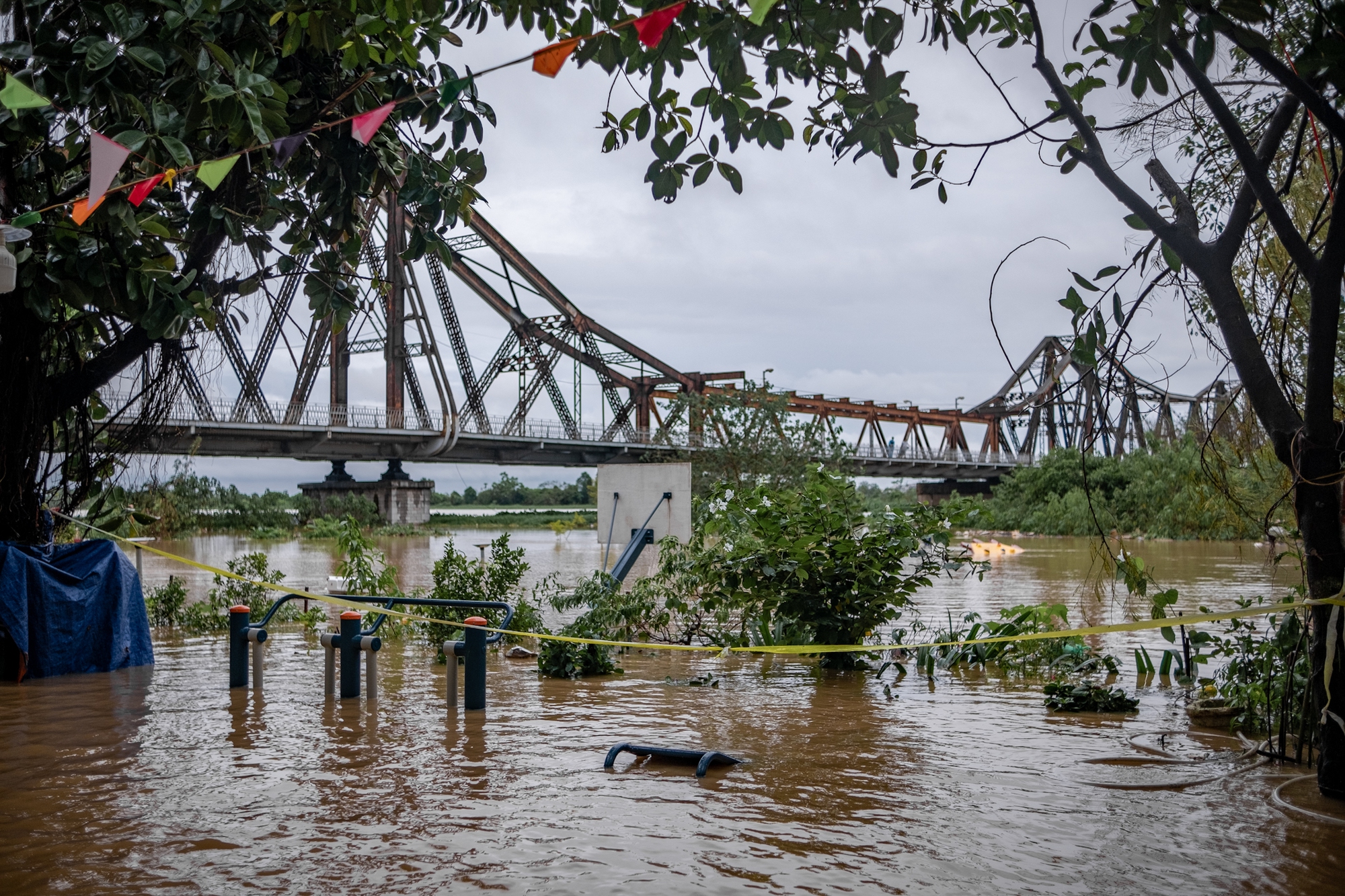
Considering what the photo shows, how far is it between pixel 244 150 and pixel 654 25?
74.3 inches

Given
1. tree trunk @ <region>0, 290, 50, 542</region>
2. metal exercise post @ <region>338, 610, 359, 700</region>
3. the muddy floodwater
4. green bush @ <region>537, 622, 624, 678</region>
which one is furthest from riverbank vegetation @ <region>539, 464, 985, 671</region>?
tree trunk @ <region>0, 290, 50, 542</region>

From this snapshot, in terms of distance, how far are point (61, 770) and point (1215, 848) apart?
4.27 meters

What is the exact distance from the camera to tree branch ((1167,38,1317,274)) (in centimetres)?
360

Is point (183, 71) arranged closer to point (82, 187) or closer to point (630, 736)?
point (82, 187)

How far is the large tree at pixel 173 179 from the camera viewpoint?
461 cm

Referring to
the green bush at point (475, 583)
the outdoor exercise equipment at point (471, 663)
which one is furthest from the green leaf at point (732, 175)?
the green bush at point (475, 583)

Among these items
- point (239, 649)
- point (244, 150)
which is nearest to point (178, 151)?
point (244, 150)

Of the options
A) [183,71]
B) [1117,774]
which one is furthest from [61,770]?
[1117,774]

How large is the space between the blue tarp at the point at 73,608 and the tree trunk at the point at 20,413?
0.72ft

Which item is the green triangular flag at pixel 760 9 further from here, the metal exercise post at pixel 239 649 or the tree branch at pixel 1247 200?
the metal exercise post at pixel 239 649

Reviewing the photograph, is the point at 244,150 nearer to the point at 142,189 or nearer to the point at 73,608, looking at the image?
the point at 142,189

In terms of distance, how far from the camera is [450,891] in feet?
9.11

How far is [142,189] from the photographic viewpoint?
461 cm

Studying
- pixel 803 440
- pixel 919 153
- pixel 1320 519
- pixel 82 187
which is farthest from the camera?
pixel 803 440
